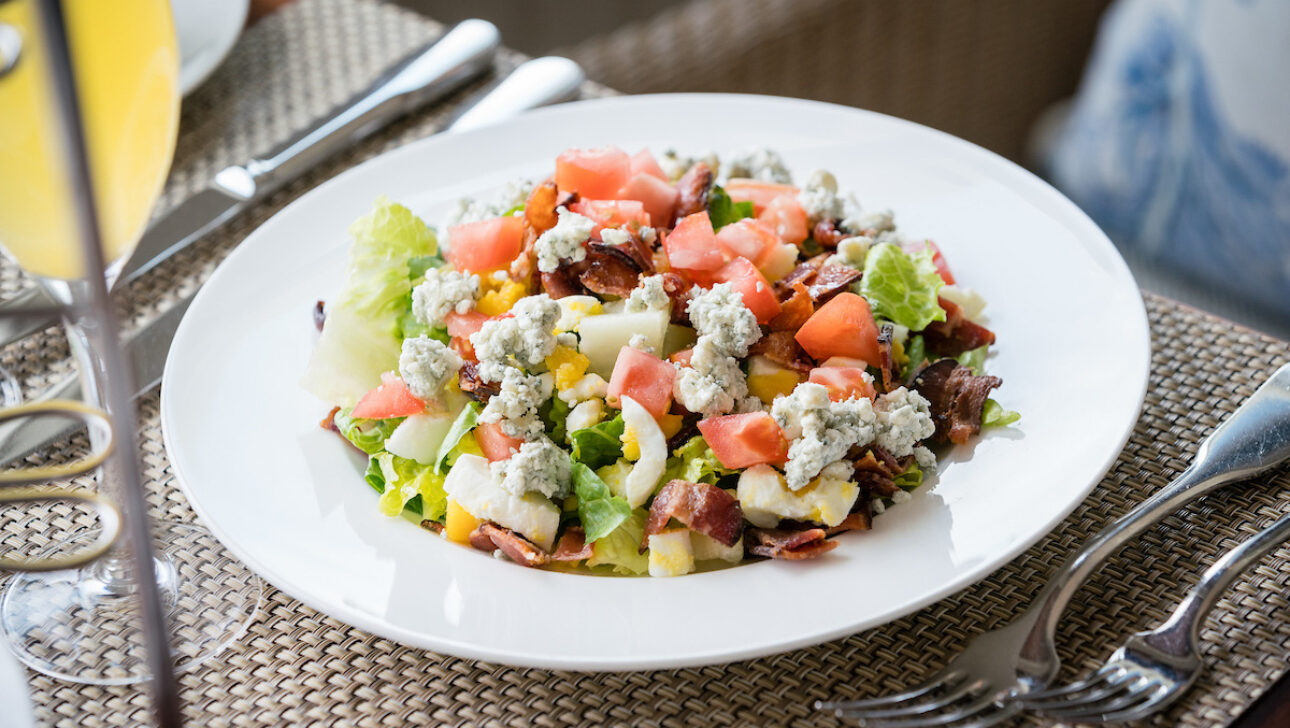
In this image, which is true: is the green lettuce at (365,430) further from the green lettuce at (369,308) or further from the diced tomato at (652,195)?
the diced tomato at (652,195)

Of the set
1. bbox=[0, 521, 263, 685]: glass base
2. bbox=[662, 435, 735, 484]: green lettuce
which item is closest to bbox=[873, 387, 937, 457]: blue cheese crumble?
bbox=[662, 435, 735, 484]: green lettuce

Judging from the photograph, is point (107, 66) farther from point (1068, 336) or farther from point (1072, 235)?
point (1072, 235)

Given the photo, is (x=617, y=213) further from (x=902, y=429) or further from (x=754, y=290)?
(x=902, y=429)

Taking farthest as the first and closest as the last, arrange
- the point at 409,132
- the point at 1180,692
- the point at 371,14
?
the point at 371,14 < the point at 409,132 < the point at 1180,692

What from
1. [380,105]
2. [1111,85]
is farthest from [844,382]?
[1111,85]

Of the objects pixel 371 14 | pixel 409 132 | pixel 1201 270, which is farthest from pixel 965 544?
pixel 1201 270

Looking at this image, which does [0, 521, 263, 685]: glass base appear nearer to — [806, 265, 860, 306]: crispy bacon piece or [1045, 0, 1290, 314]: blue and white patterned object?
[806, 265, 860, 306]: crispy bacon piece
